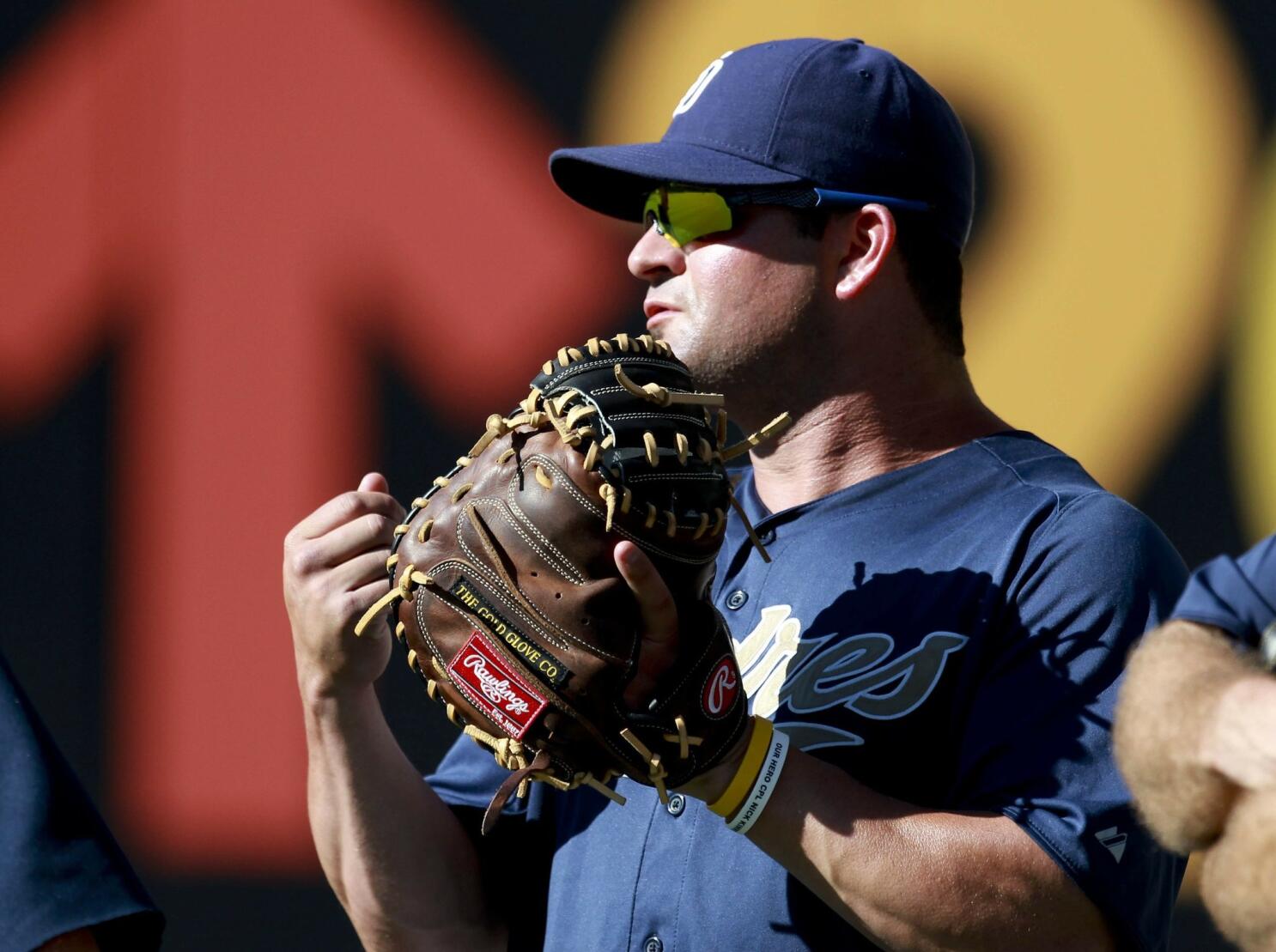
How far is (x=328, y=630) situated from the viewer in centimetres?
174

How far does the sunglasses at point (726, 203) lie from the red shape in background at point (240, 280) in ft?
3.07

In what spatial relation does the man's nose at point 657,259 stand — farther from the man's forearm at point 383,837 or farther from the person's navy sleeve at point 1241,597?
the person's navy sleeve at point 1241,597

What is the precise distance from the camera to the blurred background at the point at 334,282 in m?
2.68

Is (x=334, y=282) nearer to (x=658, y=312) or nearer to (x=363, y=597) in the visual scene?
(x=658, y=312)

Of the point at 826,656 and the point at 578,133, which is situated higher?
the point at 578,133

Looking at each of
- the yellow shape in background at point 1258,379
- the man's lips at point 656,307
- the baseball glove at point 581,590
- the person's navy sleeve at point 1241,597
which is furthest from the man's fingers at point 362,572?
the yellow shape in background at point 1258,379

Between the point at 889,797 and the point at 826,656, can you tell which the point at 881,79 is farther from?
the point at 889,797

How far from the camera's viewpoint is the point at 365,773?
187 centimetres

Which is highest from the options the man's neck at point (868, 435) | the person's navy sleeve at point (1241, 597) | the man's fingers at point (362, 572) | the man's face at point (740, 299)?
the man's face at point (740, 299)

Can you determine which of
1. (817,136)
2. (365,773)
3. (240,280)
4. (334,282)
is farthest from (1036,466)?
(240,280)

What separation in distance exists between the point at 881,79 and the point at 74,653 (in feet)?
6.06

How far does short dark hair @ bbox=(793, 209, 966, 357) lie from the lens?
195cm

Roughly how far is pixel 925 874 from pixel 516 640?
0.44m

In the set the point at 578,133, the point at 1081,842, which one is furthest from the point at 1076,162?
the point at 1081,842
